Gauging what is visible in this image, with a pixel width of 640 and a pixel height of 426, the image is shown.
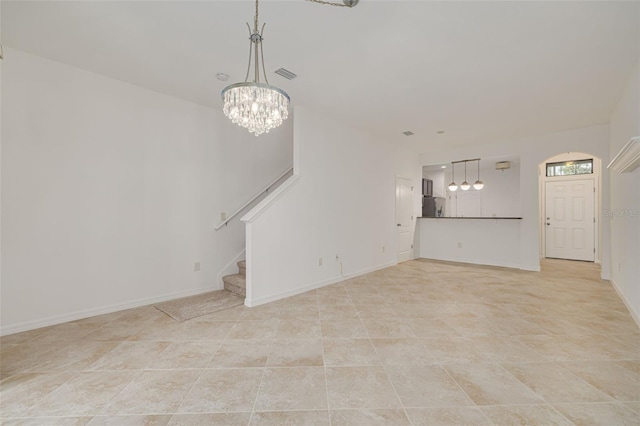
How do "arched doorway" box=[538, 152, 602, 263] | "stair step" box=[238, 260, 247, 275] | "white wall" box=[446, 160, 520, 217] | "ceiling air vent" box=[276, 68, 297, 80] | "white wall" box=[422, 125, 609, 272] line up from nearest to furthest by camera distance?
"ceiling air vent" box=[276, 68, 297, 80] → "stair step" box=[238, 260, 247, 275] → "white wall" box=[422, 125, 609, 272] → "arched doorway" box=[538, 152, 602, 263] → "white wall" box=[446, 160, 520, 217]

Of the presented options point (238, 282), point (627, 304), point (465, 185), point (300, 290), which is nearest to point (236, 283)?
point (238, 282)

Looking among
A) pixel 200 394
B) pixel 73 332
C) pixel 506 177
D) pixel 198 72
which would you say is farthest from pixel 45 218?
pixel 506 177

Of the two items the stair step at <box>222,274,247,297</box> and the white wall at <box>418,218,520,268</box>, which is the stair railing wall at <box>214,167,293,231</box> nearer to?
the stair step at <box>222,274,247,297</box>

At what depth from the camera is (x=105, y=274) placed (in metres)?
3.06

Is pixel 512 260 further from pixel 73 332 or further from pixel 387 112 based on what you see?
pixel 73 332

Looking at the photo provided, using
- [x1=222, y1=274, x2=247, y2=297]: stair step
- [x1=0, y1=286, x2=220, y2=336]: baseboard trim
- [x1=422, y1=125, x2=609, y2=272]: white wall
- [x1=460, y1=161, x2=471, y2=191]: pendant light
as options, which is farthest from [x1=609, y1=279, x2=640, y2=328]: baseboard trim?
[x1=0, y1=286, x2=220, y2=336]: baseboard trim

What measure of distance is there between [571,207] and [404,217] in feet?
14.2

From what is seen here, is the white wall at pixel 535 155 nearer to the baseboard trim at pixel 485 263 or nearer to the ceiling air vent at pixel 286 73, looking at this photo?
the baseboard trim at pixel 485 263

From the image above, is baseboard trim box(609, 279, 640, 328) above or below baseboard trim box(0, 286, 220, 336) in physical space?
above

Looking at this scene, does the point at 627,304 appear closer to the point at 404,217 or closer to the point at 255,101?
the point at 404,217

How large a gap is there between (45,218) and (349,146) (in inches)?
163

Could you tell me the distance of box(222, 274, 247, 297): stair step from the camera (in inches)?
140

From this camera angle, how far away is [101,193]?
3029mm

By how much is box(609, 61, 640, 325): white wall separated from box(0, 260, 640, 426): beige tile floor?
0.37 m
